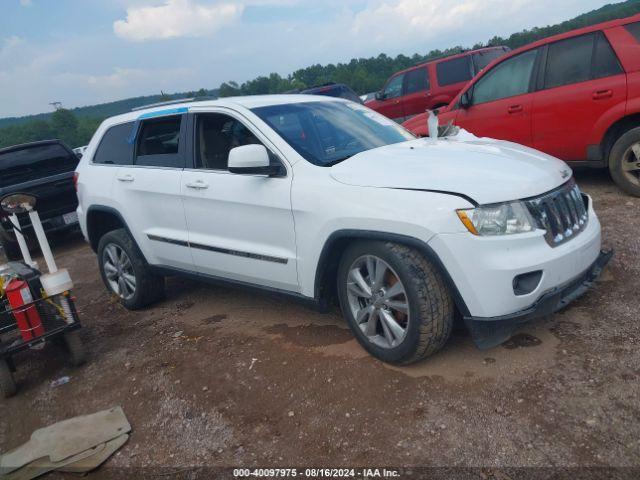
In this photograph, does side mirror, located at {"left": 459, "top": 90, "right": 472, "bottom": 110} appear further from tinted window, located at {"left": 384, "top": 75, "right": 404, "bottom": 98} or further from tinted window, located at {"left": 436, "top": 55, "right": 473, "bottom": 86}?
tinted window, located at {"left": 384, "top": 75, "right": 404, "bottom": 98}

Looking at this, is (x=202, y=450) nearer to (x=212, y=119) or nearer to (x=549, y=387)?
(x=549, y=387)

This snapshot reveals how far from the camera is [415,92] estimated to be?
39.1 ft

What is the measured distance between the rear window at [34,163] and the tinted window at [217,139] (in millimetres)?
5923

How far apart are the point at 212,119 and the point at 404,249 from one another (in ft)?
6.55

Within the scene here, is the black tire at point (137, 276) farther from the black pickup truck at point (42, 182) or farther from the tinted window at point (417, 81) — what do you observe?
the tinted window at point (417, 81)

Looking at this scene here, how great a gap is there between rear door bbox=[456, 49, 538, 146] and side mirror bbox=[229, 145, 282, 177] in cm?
402

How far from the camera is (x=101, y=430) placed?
3125mm

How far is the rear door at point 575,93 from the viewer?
538 cm

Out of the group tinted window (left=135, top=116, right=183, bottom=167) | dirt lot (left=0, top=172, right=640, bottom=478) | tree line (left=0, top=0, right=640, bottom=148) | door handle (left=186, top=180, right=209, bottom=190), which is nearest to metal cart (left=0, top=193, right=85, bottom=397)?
dirt lot (left=0, top=172, right=640, bottom=478)

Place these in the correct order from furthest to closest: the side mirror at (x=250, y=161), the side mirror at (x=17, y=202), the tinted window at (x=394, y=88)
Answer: the tinted window at (x=394, y=88) < the side mirror at (x=17, y=202) < the side mirror at (x=250, y=161)

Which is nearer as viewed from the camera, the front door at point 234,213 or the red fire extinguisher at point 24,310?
the front door at point 234,213

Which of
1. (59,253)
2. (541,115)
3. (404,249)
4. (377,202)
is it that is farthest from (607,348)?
(59,253)

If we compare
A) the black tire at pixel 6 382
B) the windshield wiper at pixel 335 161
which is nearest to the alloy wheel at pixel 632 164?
the windshield wiper at pixel 335 161

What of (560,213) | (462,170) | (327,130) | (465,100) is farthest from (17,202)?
(465,100)
